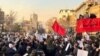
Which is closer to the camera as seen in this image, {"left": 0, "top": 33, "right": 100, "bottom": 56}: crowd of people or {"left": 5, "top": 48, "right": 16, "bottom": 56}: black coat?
{"left": 0, "top": 33, "right": 100, "bottom": 56}: crowd of people

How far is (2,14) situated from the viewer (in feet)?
332

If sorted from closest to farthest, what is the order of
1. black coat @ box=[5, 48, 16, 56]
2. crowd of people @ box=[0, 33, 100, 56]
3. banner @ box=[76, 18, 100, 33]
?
banner @ box=[76, 18, 100, 33] < crowd of people @ box=[0, 33, 100, 56] < black coat @ box=[5, 48, 16, 56]

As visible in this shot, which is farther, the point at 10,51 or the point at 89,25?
the point at 10,51

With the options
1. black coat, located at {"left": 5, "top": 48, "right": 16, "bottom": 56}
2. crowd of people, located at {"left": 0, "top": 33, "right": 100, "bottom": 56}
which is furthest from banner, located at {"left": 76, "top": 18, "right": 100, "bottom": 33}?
black coat, located at {"left": 5, "top": 48, "right": 16, "bottom": 56}

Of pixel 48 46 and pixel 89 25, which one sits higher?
pixel 89 25

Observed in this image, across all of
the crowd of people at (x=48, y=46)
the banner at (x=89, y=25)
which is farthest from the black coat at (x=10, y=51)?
the banner at (x=89, y=25)

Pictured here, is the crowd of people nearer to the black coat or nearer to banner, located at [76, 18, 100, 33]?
the black coat

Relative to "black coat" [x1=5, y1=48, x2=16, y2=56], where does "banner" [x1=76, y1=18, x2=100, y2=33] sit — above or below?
above

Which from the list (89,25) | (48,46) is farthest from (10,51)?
(89,25)

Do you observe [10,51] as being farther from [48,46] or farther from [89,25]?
[89,25]

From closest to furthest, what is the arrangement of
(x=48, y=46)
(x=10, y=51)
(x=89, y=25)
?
(x=89, y=25)
(x=10, y=51)
(x=48, y=46)

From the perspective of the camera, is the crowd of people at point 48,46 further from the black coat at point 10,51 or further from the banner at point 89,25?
the banner at point 89,25

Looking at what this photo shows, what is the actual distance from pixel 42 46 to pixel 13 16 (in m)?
82.4

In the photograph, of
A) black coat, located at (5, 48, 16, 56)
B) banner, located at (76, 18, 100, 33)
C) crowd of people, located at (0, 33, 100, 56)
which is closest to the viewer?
banner, located at (76, 18, 100, 33)
